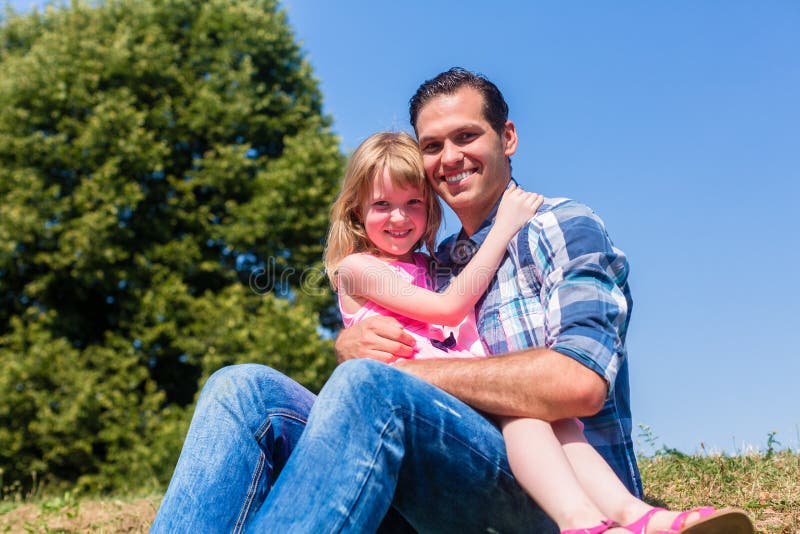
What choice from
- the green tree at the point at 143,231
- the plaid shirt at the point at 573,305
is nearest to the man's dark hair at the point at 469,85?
the plaid shirt at the point at 573,305

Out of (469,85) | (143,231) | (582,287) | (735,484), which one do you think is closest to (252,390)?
(582,287)

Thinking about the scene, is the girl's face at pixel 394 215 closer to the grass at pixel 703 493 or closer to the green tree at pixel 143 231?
the grass at pixel 703 493

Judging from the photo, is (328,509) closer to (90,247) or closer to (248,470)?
(248,470)

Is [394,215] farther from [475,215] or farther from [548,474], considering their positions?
[548,474]

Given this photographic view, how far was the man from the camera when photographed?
2.24 m

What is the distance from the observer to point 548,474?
231 cm

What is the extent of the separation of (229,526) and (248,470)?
201 millimetres

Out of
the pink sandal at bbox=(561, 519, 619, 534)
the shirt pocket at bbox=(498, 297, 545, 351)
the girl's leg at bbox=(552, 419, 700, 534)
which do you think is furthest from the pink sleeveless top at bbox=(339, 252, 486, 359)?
the pink sandal at bbox=(561, 519, 619, 534)

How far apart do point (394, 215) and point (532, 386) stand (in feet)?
5.03

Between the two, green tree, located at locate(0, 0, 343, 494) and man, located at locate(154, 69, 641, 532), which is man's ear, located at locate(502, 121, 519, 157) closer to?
man, located at locate(154, 69, 641, 532)

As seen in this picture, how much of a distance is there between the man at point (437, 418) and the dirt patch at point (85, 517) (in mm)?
2954

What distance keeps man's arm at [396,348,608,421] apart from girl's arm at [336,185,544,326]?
61 cm

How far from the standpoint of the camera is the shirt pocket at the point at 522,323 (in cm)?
289

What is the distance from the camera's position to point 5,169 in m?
12.7
